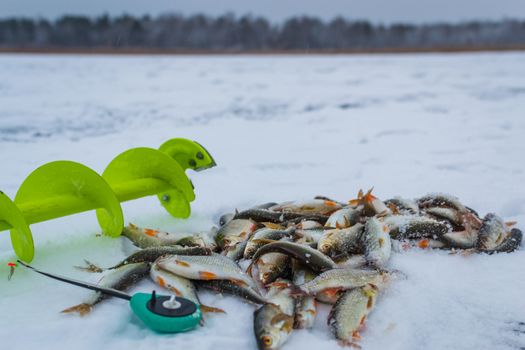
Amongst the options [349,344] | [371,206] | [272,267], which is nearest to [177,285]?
[272,267]

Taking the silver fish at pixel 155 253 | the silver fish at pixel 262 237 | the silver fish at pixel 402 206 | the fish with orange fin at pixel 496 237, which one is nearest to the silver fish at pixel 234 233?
the silver fish at pixel 262 237

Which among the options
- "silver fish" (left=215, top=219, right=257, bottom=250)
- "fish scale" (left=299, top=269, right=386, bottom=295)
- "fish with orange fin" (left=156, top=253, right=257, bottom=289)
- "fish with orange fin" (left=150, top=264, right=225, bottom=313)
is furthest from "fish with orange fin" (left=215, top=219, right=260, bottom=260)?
"fish scale" (left=299, top=269, right=386, bottom=295)

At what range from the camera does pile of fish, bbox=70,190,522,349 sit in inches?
102

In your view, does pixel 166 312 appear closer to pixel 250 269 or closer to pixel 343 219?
pixel 250 269

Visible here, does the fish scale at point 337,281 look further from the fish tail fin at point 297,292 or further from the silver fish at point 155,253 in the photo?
the silver fish at point 155,253

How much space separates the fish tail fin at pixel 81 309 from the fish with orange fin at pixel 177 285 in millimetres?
394

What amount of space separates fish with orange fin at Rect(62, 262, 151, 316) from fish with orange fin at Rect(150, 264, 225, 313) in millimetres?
84

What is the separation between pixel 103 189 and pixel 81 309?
959mm

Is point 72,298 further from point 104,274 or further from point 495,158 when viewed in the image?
point 495,158

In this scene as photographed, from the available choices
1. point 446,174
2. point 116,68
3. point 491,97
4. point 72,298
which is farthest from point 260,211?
point 116,68

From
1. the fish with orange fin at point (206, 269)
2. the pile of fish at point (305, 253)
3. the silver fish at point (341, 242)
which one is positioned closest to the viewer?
the pile of fish at point (305, 253)

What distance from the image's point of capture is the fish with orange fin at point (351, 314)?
244cm

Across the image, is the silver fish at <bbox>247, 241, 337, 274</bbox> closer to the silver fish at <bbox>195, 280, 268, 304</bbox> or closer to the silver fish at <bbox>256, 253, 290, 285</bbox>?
the silver fish at <bbox>256, 253, 290, 285</bbox>

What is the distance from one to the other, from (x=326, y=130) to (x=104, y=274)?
6.50 m
